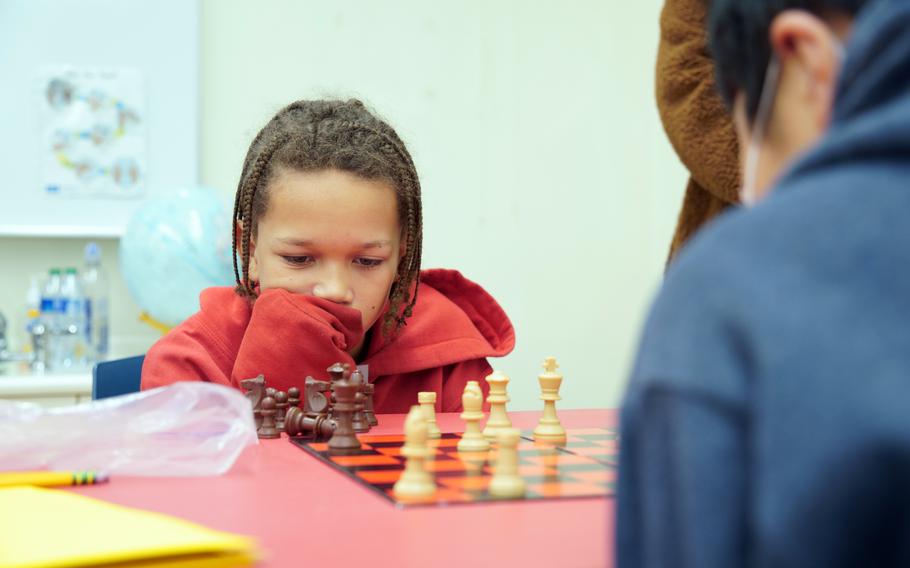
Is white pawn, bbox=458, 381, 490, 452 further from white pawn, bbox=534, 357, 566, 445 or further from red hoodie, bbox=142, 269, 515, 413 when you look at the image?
red hoodie, bbox=142, 269, 515, 413

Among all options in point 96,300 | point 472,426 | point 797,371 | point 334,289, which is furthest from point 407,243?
point 96,300

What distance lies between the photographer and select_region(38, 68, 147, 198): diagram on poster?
9.35 feet

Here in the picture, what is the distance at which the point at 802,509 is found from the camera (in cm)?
38

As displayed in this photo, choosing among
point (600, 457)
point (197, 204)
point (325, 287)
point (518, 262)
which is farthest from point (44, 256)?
point (600, 457)

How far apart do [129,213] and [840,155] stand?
276 cm

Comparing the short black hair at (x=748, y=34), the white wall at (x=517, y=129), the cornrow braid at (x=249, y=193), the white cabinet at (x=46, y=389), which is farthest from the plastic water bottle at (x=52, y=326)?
the short black hair at (x=748, y=34)

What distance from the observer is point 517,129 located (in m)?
3.30

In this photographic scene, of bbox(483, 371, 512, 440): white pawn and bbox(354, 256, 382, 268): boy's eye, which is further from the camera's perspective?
bbox(354, 256, 382, 268): boy's eye

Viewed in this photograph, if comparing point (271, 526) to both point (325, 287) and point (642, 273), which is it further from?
point (642, 273)

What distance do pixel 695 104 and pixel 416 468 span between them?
2.60 feet

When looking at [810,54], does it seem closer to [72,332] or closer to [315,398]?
[315,398]

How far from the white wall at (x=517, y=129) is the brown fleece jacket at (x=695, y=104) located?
5.90 ft

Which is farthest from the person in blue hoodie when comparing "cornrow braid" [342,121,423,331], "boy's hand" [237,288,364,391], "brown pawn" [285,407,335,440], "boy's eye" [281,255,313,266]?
"cornrow braid" [342,121,423,331]

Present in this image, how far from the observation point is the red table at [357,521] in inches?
24.2
